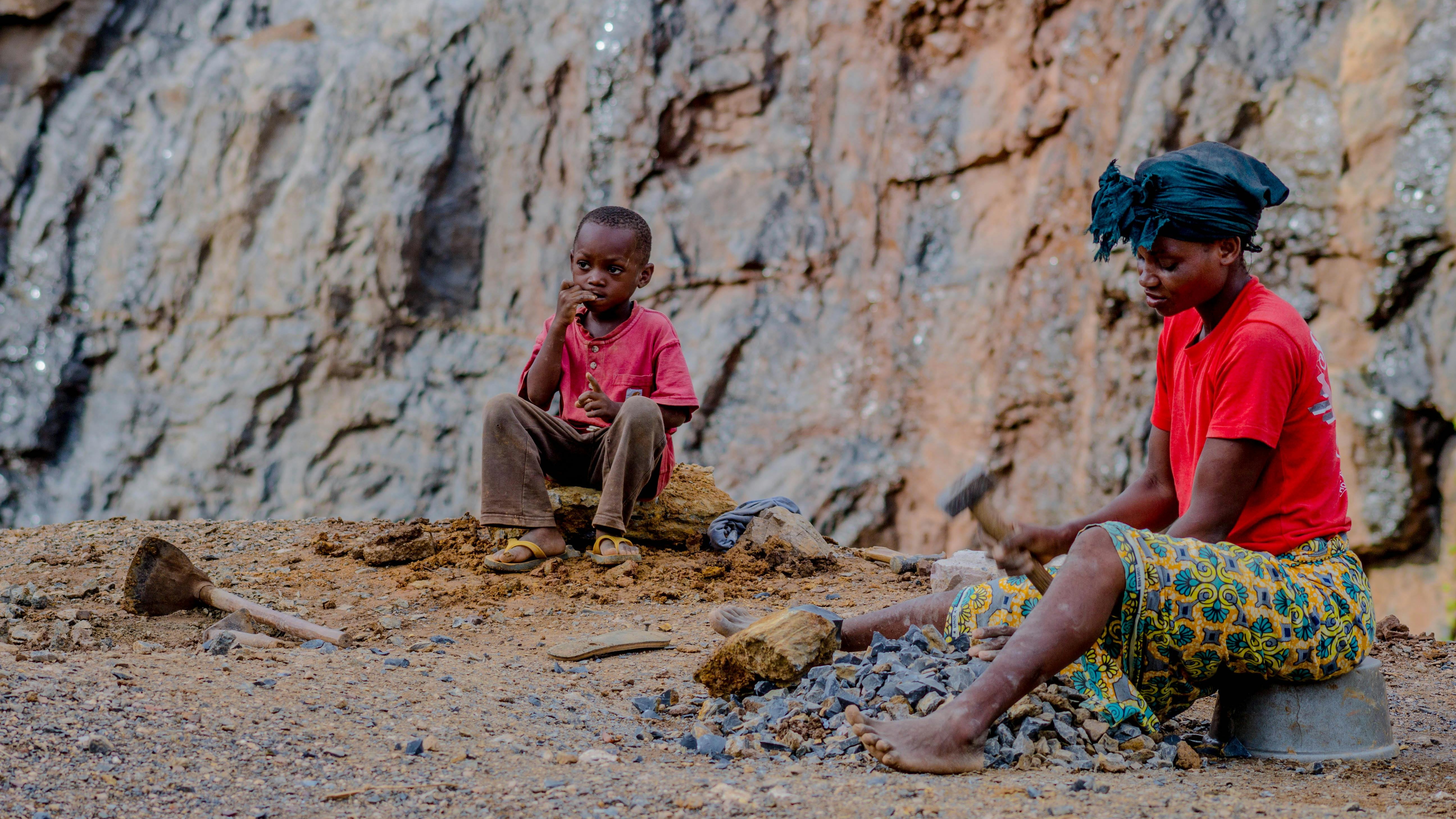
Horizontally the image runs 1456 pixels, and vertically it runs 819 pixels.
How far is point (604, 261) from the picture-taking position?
468 centimetres

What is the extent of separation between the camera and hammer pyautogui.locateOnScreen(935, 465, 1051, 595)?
2570mm

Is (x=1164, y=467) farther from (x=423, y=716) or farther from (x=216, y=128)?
(x=216, y=128)

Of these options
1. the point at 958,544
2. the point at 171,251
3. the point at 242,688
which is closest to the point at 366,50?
the point at 171,251

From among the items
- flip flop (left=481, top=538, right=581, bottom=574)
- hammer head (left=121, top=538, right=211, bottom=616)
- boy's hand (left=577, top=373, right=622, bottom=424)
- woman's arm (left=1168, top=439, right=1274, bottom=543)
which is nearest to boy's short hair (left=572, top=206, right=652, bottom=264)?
boy's hand (left=577, top=373, right=622, bottom=424)

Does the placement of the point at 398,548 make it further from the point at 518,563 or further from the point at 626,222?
the point at 626,222

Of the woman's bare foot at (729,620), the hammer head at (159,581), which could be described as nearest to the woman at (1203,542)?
the woman's bare foot at (729,620)

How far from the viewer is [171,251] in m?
9.95

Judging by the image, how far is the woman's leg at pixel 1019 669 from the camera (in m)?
2.28

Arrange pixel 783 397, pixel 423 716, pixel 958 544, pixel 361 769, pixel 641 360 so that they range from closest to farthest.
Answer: pixel 361 769 < pixel 423 716 < pixel 641 360 < pixel 958 544 < pixel 783 397

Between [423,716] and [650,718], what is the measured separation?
22.1 inches

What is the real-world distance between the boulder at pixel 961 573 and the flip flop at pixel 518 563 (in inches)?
57.7

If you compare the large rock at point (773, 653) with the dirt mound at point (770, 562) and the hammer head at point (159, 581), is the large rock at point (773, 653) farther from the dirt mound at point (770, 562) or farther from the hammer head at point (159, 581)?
A: the hammer head at point (159, 581)

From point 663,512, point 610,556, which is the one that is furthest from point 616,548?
point 663,512

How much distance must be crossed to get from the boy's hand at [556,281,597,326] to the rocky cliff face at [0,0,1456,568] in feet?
16.3
